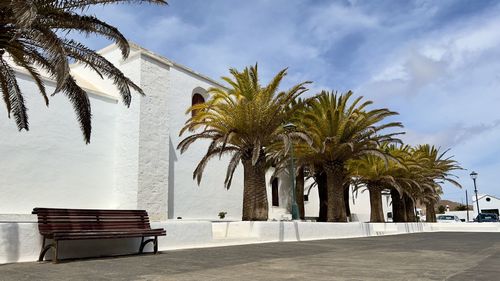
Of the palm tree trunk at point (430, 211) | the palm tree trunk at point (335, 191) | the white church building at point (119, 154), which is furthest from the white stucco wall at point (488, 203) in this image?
the white church building at point (119, 154)

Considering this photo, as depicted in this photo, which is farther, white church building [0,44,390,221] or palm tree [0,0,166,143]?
white church building [0,44,390,221]

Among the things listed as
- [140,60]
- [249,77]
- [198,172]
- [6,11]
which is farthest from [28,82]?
[6,11]

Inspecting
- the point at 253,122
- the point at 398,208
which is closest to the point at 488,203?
the point at 398,208

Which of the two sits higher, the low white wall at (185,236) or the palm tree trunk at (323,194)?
the palm tree trunk at (323,194)

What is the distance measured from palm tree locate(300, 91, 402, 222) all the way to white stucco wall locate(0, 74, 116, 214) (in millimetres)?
9054

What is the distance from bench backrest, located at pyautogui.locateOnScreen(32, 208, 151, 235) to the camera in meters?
7.98

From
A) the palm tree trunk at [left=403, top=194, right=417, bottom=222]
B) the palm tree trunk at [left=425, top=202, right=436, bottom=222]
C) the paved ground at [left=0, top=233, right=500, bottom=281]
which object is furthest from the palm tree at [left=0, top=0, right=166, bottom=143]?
the palm tree trunk at [left=425, top=202, right=436, bottom=222]

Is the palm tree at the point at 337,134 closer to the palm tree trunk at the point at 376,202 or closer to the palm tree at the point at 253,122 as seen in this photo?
the palm tree at the point at 253,122

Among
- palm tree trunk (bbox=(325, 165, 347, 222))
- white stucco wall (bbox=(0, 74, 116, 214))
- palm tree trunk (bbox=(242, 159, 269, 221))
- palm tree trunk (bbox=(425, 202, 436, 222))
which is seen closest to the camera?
white stucco wall (bbox=(0, 74, 116, 214))

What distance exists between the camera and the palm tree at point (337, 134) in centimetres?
1919

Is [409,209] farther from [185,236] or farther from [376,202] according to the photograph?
[185,236]

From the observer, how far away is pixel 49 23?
832 cm

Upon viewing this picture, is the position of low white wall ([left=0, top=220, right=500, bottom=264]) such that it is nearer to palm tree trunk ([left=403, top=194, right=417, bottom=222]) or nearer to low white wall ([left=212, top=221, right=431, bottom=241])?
low white wall ([left=212, top=221, right=431, bottom=241])

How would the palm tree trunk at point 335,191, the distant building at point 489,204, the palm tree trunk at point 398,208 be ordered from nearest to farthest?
1. the palm tree trunk at point 335,191
2. the palm tree trunk at point 398,208
3. the distant building at point 489,204
